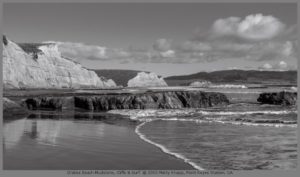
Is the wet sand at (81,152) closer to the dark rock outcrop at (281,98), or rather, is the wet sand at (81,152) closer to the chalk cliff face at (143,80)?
the dark rock outcrop at (281,98)

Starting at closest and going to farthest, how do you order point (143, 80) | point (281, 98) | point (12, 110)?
point (12, 110) → point (281, 98) → point (143, 80)

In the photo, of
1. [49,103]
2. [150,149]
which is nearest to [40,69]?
[49,103]

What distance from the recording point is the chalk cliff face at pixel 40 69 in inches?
4077

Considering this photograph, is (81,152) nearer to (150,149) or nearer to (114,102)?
(150,149)

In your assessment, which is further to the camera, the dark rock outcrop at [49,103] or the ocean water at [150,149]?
the dark rock outcrop at [49,103]

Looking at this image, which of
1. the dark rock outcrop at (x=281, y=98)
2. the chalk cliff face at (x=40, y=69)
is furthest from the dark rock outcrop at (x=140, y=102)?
the chalk cliff face at (x=40, y=69)

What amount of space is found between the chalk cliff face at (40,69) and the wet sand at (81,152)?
86.1m

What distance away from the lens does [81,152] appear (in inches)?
480

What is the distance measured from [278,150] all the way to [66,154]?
7.28 metres

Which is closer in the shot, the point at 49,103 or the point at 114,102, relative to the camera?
the point at 49,103

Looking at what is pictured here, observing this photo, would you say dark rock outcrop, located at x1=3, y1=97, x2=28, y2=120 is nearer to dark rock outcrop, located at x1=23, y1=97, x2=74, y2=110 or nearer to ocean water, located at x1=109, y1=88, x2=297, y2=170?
dark rock outcrop, located at x1=23, y1=97, x2=74, y2=110

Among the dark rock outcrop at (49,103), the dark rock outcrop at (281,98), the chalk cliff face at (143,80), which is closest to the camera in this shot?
the dark rock outcrop at (49,103)

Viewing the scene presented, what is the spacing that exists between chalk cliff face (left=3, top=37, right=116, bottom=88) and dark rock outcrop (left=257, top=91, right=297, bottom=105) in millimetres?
73704

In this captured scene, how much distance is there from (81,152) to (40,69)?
118 m
